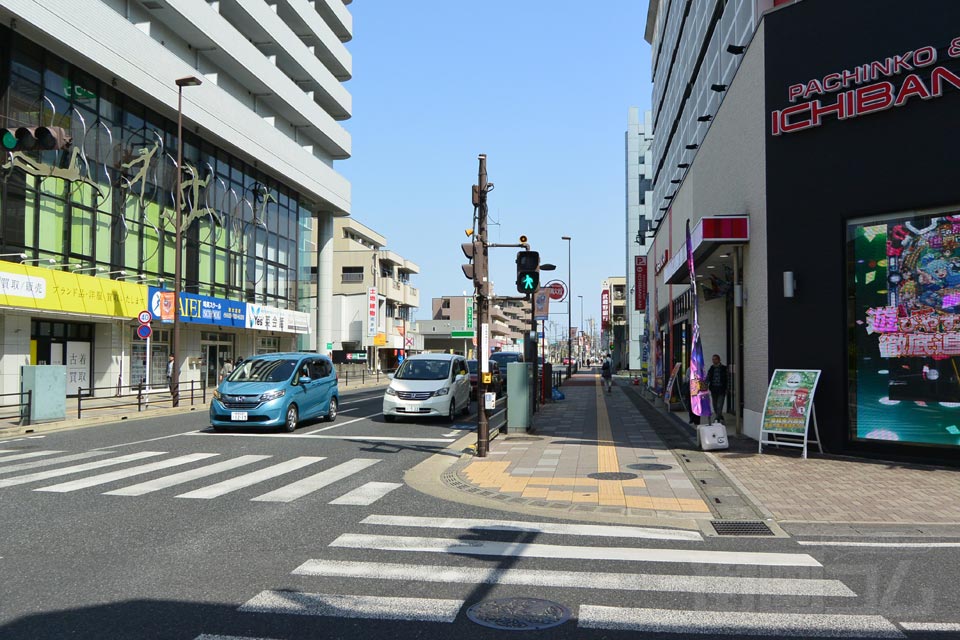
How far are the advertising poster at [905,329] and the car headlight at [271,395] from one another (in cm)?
1155

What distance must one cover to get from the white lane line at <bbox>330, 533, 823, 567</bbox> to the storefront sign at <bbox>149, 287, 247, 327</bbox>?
2715 centimetres

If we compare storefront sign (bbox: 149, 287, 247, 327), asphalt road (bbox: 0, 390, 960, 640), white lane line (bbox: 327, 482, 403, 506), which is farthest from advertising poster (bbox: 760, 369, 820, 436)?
storefront sign (bbox: 149, 287, 247, 327)

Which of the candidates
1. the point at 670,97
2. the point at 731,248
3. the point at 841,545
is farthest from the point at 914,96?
the point at 670,97

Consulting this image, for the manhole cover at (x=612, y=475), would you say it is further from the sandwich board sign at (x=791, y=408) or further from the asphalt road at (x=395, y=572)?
the sandwich board sign at (x=791, y=408)

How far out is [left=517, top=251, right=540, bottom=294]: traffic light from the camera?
13734 mm

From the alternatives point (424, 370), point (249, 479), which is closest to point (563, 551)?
point (249, 479)

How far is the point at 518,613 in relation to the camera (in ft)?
15.8

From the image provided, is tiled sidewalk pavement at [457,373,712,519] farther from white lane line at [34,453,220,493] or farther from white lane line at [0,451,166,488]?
white lane line at [0,451,166,488]

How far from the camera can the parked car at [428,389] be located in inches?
741

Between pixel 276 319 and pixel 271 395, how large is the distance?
27.5 metres

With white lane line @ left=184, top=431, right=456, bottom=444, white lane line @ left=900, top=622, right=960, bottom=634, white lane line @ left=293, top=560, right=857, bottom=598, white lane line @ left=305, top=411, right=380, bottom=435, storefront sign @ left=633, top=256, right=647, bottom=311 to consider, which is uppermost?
storefront sign @ left=633, top=256, right=647, bottom=311

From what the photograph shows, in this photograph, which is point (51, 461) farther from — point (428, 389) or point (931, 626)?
point (931, 626)

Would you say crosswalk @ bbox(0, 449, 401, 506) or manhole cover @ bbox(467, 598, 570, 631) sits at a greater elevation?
manhole cover @ bbox(467, 598, 570, 631)

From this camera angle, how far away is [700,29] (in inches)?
982
